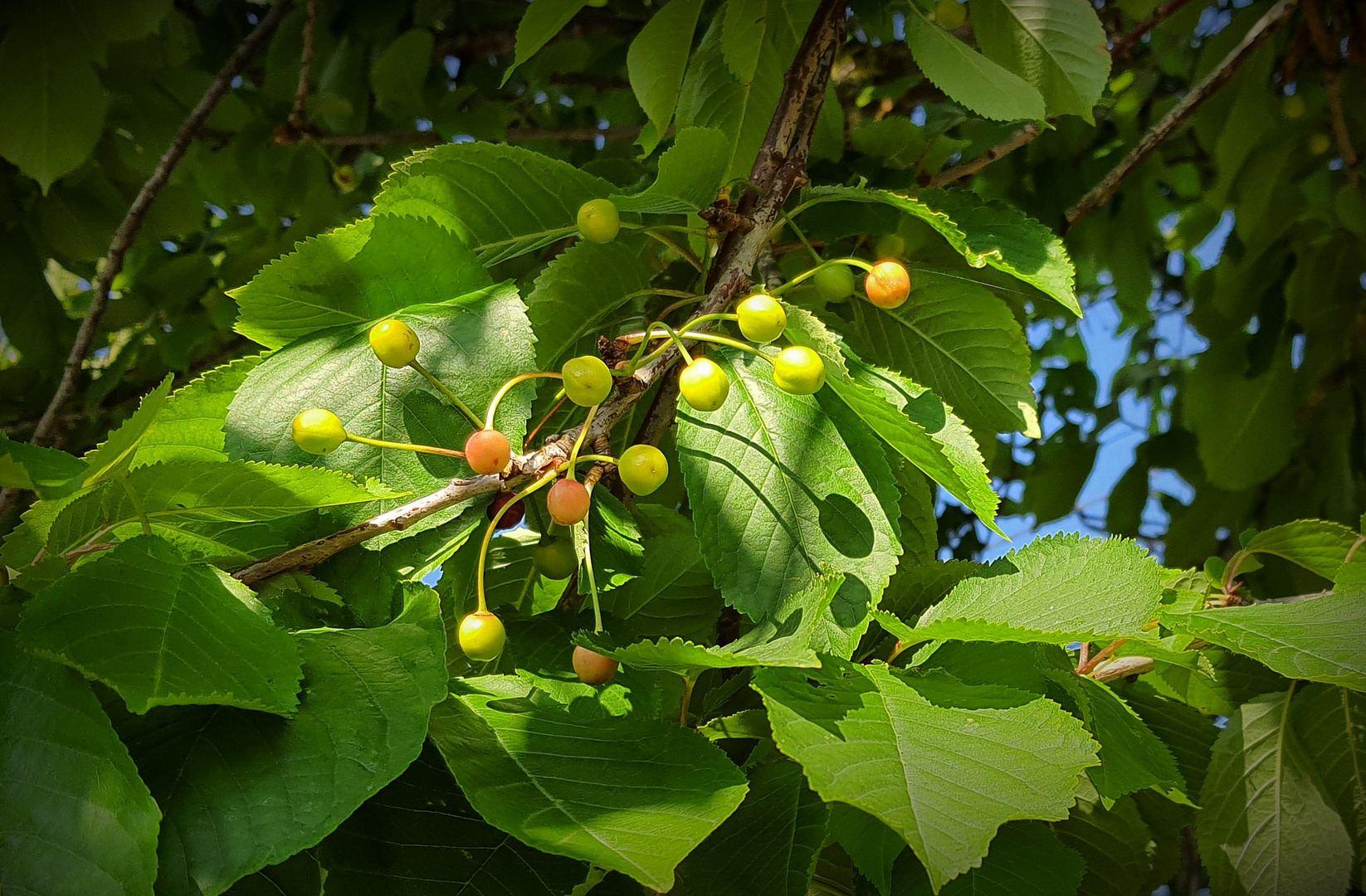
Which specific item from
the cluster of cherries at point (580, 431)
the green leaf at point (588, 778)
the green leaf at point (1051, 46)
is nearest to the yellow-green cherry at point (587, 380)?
the cluster of cherries at point (580, 431)

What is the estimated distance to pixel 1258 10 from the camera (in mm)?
2180

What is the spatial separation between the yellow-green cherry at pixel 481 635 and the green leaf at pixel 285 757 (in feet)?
0.19

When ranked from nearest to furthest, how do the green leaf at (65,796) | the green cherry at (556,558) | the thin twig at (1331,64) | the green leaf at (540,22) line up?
1. the green leaf at (65,796)
2. the green cherry at (556,558)
3. the green leaf at (540,22)
4. the thin twig at (1331,64)

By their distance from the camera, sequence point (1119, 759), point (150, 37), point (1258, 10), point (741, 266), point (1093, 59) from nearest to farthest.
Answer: point (1119, 759) → point (741, 266) → point (1093, 59) → point (150, 37) → point (1258, 10)

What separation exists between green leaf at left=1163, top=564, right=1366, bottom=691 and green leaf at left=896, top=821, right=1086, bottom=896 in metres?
0.17

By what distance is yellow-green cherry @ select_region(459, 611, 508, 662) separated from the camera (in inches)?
26.3

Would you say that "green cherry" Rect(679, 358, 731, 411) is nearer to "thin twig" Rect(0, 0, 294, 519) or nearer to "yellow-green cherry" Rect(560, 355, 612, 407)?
"yellow-green cherry" Rect(560, 355, 612, 407)

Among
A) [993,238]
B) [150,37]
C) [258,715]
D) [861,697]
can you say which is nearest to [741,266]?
[993,238]

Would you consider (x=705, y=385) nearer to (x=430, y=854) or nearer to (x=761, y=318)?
(x=761, y=318)

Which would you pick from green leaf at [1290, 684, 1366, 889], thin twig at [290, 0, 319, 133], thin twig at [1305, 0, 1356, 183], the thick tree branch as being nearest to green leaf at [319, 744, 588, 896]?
the thick tree branch

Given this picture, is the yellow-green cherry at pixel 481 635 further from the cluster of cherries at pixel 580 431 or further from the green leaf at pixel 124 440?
the green leaf at pixel 124 440

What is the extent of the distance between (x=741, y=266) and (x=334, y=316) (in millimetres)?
337

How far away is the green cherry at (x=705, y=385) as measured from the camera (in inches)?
26.5

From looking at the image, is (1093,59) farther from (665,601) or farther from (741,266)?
(665,601)
